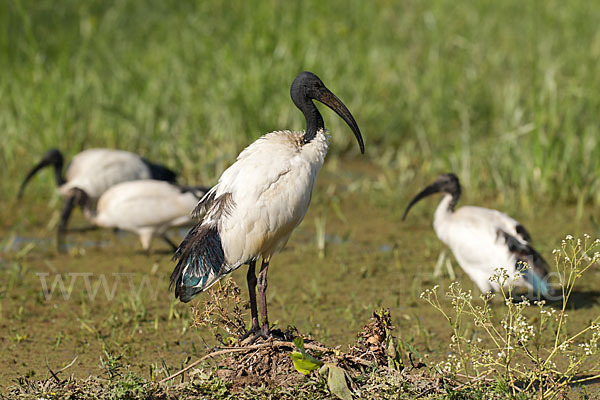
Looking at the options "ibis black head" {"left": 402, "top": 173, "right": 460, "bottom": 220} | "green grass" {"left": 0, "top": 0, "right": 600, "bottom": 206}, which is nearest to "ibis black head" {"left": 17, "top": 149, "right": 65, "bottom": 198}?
"green grass" {"left": 0, "top": 0, "right": 600, "bottom": 206}

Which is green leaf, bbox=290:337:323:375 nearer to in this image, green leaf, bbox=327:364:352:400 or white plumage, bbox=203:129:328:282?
green leaf, bbox=327:364:352:400

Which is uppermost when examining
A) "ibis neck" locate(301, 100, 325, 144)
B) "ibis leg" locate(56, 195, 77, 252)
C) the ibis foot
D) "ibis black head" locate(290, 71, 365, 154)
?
"ibis black head" locate(290, 71, 365, 154)

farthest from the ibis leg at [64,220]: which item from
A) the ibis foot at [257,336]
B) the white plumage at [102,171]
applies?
the ibis foot at [257,336]

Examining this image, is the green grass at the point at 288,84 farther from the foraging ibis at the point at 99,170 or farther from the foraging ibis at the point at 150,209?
the foraging ibis at the point at 150,209

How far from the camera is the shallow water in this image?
187 inches

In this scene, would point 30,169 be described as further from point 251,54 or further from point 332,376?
point 332,376

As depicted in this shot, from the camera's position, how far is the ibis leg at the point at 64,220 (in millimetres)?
6754

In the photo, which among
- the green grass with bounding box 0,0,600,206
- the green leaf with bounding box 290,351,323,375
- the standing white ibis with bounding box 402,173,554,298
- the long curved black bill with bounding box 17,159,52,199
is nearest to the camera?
the green leaf with bounding box 290,351,323,375

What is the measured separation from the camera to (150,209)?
264 inches

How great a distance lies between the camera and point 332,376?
137 inches

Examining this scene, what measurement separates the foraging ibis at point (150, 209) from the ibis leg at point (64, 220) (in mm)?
249

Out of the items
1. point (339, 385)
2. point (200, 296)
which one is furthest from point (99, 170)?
point (339, 385)

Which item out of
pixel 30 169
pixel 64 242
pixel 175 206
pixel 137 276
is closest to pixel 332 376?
pixel 137 276

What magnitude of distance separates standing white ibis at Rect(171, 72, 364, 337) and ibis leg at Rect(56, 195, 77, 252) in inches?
112
